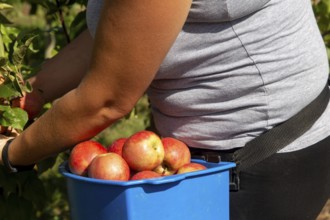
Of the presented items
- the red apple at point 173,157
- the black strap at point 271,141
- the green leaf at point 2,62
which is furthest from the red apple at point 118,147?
the green leaf at point 2,62

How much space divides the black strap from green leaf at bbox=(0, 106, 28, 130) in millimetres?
661

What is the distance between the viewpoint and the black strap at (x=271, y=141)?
220 cm

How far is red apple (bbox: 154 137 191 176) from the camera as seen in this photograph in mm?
2059

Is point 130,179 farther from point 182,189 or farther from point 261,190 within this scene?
point 261,190

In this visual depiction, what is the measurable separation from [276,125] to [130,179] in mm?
476

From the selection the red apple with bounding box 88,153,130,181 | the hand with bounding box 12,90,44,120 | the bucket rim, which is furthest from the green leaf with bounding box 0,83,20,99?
the red apple with bounding box 88,153,130,181

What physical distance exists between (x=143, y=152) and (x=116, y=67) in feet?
0.80

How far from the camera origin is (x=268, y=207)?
2252mm

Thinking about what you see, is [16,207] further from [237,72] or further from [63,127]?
[237,72]

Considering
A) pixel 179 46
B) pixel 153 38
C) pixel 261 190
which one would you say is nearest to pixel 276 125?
pixel 261 190

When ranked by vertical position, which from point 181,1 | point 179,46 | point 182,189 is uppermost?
point 181,1

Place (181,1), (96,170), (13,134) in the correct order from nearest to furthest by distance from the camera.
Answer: (181,1)
(96,170)
(13,134)

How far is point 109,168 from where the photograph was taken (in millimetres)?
1934

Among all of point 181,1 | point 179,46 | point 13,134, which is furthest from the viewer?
point 13,134
